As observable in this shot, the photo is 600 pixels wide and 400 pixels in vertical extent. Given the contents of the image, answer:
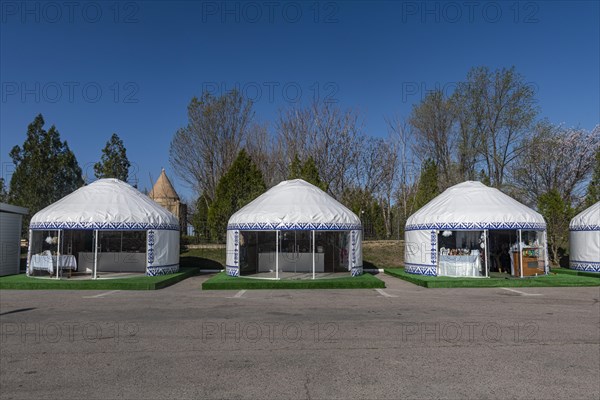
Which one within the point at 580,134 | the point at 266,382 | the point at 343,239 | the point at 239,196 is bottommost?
the point at 266,382

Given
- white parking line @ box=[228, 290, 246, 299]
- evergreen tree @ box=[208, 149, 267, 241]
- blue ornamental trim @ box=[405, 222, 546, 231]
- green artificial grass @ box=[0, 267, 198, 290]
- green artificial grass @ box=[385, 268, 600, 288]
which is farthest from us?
evergreen tree @ box=[208, 149, 267, 241]

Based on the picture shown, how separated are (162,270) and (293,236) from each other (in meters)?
5.31

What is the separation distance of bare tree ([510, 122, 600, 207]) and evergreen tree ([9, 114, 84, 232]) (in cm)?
2389

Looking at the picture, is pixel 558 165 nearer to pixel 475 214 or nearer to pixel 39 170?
pixel 475 214

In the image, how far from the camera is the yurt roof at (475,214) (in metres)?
13.8

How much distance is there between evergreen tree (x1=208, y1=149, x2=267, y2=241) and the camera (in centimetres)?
2027

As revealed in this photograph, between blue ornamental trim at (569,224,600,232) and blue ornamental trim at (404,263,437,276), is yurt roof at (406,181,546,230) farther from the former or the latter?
blue ornamental trim at (569,224,600,232)

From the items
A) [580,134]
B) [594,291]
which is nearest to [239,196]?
[594,291]

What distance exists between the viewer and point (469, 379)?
432 cm

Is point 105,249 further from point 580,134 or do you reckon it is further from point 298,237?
point 580,134

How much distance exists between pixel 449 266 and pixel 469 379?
1025 cm

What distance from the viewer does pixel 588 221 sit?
15828 mm

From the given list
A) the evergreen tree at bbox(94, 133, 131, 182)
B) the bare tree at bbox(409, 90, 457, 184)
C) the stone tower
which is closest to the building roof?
the stone tower

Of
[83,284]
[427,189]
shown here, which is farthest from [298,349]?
[427,189]
